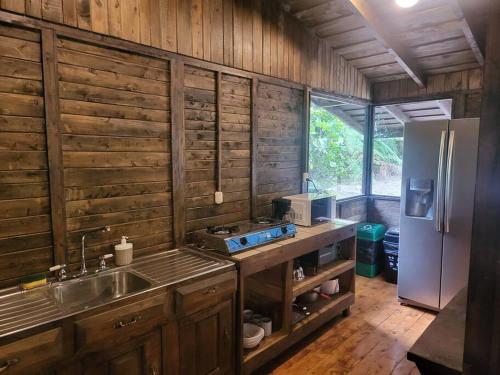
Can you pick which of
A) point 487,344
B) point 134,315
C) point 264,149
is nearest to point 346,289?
point 264,149

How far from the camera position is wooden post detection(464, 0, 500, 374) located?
85 cm

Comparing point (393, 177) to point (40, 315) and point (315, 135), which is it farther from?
point (40, 315)

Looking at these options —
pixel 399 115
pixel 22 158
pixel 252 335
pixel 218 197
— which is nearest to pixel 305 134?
pixel 218 197

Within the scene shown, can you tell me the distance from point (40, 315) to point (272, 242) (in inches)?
59.4

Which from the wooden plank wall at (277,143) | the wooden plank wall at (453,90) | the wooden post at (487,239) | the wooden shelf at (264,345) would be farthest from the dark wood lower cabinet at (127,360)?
the wooden plank wall at (453,90)

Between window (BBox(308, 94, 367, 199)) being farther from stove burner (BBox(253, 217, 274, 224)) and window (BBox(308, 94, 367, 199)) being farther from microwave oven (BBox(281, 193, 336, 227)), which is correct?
stove burner (BBox(253, 217, 274, 224))

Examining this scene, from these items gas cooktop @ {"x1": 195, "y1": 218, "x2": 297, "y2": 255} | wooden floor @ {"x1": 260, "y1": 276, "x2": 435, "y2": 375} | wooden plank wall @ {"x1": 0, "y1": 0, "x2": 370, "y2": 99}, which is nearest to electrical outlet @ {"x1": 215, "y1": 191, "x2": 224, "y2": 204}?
gas cooktop @ {"x1": 195, "y1": 218, "x2": 297, "y2": 255}

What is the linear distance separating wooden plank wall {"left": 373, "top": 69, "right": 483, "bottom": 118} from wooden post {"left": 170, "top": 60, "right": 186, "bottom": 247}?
3.04 metres

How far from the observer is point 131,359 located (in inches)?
65.8

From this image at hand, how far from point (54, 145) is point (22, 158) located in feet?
0.54

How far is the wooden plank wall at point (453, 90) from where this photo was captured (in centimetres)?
374

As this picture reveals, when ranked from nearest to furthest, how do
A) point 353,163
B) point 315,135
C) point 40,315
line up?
point 40,315 < point 315,135 < point 353,163

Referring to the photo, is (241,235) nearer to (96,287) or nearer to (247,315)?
(247,315)

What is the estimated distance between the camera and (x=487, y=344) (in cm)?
90
